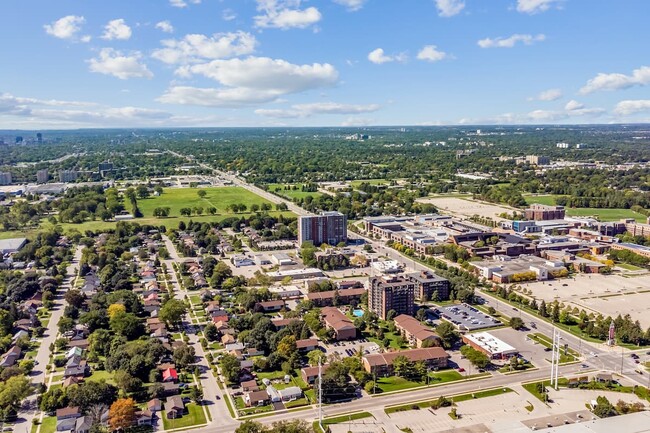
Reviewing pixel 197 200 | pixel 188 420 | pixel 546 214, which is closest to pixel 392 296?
pixel 188 420

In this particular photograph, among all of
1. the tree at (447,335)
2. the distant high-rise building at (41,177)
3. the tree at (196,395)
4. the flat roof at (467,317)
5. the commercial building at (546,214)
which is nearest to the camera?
the tree at (196,395)

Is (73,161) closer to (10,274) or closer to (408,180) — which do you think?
(408,180)

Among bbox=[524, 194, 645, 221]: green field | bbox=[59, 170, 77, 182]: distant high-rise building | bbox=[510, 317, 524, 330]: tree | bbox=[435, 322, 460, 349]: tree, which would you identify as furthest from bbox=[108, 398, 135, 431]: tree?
bbox=[59, 170, 77, 182]: distant high-rise building

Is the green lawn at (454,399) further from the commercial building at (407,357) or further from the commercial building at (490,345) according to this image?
the commercial building at (490,345)

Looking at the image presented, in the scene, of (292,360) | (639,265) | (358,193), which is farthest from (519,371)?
(358,193)

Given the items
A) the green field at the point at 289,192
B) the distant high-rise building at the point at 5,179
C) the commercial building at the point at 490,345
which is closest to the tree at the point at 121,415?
the commercial building at the point at 490,345

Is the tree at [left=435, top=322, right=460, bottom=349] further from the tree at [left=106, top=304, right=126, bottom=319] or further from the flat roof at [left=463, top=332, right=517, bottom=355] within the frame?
the tree at [left=106, top=304, right=126, bottom=319]
